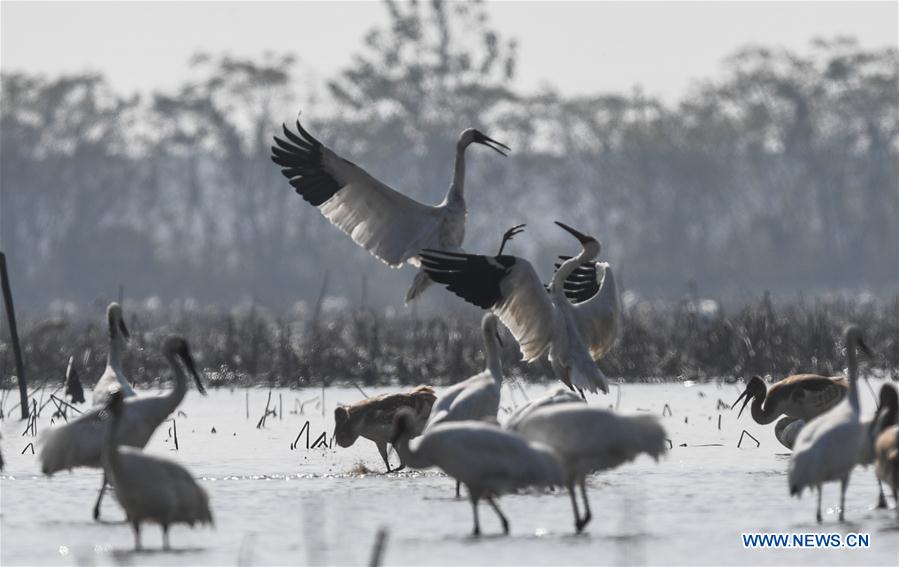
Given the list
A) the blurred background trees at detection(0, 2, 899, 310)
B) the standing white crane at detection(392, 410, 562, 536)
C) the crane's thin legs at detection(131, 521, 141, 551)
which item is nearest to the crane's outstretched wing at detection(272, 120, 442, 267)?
the standing white crane at detection(392, 410, 562, 536)

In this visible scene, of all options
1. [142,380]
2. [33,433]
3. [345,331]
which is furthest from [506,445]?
[345,331]

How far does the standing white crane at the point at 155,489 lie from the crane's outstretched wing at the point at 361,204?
549 centimetres

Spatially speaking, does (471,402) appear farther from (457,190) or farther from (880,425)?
(457,190)

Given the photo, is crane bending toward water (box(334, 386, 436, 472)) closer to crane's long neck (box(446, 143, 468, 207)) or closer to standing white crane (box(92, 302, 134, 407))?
standing white crane (box(92, 302, 134, 407))

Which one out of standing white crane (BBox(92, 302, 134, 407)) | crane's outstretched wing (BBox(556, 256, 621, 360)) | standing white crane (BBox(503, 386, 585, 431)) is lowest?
standing white crane (BBox(503, 386, 585, 431))

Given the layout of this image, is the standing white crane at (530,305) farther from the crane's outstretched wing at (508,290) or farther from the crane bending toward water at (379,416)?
the crane bending toward water at (379,416)

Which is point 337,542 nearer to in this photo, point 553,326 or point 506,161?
point 553,326

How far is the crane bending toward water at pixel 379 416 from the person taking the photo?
952 cm

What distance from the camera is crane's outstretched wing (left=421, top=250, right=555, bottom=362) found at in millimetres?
10430

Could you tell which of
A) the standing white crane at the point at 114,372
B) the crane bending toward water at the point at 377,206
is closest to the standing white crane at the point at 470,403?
the standing white crane at the point at 114,372

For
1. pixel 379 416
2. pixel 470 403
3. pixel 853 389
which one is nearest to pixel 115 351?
pixel 379 416

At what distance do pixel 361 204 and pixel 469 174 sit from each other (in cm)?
4463

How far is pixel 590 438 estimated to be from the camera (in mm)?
7273

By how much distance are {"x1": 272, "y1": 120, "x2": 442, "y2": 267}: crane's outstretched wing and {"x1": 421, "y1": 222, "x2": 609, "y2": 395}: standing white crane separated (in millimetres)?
1530
